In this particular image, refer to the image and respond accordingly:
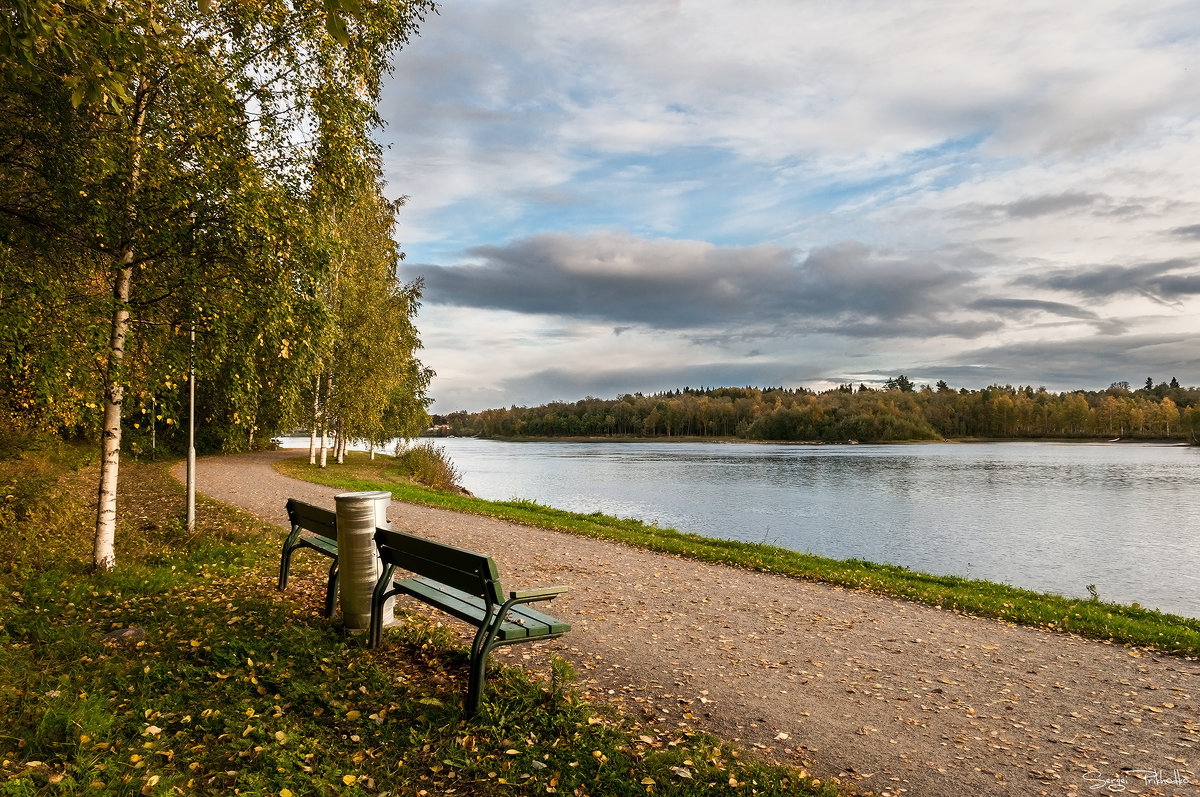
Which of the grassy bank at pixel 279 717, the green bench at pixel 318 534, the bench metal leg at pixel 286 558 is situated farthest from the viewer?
the bench metal leg at pixel 286 558

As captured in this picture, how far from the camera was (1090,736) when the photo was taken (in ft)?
17.1

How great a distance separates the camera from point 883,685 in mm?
6121

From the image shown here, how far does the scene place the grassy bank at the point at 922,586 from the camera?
27.7 feet

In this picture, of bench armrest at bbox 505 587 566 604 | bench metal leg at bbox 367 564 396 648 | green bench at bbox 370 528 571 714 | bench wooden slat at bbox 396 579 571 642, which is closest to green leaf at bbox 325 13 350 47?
green bench at bbox 370 528 571 714

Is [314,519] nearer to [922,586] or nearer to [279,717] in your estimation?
[279,717]

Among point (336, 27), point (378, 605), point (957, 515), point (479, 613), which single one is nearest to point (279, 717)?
point (378, 605)

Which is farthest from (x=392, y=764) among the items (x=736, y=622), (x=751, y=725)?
(x=736, y=622)

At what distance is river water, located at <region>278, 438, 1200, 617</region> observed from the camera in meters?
16.0

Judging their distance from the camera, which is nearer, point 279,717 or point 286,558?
point 279,717

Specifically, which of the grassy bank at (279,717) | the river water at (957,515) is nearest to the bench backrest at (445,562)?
the grassy bank at (279,717)

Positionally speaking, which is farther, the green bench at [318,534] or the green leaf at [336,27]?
the green bench at [318,534]

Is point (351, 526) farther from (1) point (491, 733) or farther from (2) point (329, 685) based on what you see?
(1) point (491, 733)

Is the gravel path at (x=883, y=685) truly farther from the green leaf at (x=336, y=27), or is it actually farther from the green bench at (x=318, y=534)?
the green leaf at (x=336, y=27)

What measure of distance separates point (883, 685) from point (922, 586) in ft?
17.3
